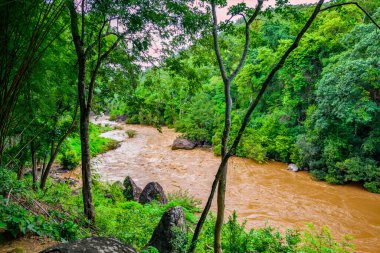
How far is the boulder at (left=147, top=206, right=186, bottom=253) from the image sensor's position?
4316mm

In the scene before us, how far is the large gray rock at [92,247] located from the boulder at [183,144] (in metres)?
18.1

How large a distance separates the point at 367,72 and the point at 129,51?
447 inches

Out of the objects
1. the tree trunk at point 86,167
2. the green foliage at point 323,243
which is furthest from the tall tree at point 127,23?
the green foliage at point 323,243

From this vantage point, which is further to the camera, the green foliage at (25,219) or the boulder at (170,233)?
the boulder at (170,233)

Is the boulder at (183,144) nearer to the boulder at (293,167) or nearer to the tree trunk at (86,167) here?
the boulder at (293,167)

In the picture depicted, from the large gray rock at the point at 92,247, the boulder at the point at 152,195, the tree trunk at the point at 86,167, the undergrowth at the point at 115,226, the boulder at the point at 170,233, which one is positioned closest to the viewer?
the large gray rock at the point at 92,247

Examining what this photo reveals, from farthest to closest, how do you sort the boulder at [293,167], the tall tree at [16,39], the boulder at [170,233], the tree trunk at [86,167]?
the boulder at [293,167]
the tree trunk at [86,167]
the boulder at [170,233]
the tall tree at [16,39]

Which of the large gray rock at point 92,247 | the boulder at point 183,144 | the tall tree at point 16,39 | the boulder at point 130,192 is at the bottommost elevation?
the boulder at point 130,192

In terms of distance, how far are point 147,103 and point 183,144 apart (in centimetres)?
1498

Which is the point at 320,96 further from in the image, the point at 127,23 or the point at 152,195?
the point at 127,23

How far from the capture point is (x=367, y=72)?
35.4 feet

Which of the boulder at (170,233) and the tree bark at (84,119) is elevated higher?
the tree bark at (84,119)

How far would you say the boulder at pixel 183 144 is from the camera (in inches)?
794

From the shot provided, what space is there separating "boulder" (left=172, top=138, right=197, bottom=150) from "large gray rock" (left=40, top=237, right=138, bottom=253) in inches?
712
